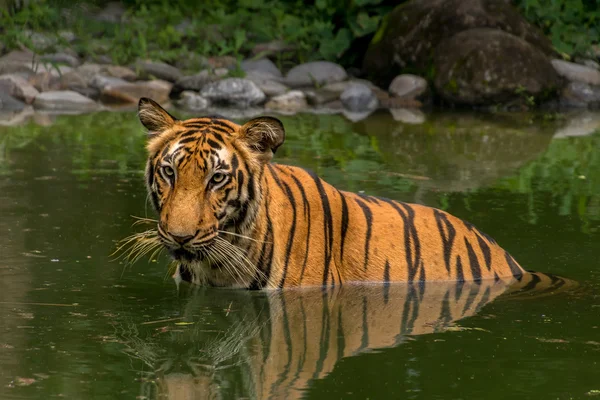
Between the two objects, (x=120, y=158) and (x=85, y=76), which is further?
(x=85, y=76)

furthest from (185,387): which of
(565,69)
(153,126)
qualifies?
(565,69)

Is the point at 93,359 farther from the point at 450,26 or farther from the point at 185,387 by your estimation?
the point at 450,26

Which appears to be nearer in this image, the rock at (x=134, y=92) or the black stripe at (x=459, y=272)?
the black stripe at (x=459, y=272)

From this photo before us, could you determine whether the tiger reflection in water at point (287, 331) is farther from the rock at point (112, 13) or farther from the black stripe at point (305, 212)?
the rock at point (112, 13)

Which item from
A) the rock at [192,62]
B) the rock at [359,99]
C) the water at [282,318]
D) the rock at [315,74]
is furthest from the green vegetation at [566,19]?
the water at [282,318]

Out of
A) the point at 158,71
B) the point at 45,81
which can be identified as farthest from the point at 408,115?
the point at 45,81

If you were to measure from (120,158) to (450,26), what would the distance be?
25.9 ft

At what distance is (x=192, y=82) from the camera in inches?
638

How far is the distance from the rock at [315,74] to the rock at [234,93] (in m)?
1.08

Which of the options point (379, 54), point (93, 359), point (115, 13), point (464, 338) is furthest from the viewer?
point (115, 13)

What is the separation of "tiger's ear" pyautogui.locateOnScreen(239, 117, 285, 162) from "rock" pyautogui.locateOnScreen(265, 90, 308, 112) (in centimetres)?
1007

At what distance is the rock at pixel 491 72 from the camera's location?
52.6 ft

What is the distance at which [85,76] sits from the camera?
1620 cm

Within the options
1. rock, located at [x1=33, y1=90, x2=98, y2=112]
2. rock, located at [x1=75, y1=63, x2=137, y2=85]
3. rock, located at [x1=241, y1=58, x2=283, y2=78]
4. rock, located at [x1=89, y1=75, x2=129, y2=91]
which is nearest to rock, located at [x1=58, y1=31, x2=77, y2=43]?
rock, located at [x1=75, y1=63, x2=137, y2=85]
